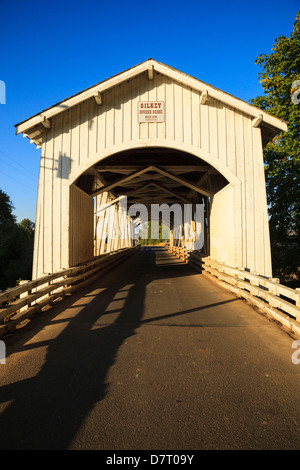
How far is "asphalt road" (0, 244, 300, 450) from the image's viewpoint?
7.22ft

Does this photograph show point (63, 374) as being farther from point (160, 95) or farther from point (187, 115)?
point (160, 95)

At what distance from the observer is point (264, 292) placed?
5.93 metres

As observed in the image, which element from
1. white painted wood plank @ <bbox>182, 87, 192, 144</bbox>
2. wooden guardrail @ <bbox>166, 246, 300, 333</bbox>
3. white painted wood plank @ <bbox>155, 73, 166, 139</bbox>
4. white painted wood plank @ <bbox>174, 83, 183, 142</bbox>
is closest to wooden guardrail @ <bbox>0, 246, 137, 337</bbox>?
wooden guardrail @ <bbox>166, 246, 300, 333</bbox>

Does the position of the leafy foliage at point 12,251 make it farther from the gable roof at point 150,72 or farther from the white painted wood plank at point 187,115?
the white painted wood plank at point 187,115

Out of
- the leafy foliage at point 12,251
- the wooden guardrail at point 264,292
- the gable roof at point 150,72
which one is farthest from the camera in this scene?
the leafy foliage at point 12,251

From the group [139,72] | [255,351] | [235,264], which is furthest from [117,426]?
[139,72]

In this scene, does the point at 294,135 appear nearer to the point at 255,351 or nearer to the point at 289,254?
the point at 289,254

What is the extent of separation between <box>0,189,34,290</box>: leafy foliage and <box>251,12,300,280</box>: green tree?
778 inches

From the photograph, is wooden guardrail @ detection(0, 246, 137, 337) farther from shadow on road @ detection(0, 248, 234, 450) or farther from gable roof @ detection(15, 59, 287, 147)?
gable roof @ detection(15, 59, 287, 147)

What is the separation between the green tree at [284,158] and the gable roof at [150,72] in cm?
694

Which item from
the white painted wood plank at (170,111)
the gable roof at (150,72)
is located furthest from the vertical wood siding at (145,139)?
the gable roof at (150,72)

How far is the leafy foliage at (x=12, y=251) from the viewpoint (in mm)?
25156
